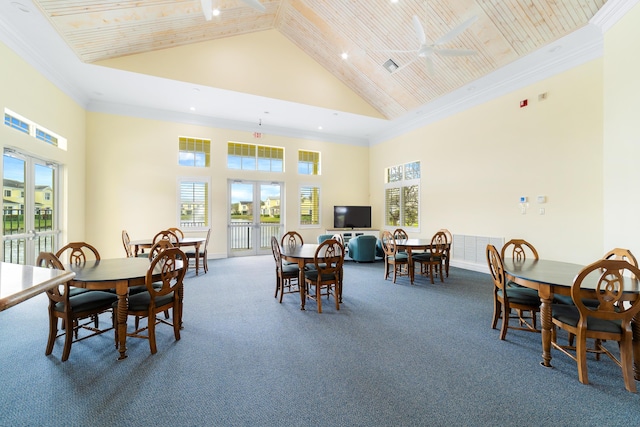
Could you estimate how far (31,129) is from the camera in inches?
185

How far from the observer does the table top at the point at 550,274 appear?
228cm

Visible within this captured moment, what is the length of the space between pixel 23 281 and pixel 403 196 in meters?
8.28

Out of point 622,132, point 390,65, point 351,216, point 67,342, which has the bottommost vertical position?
point 67,342

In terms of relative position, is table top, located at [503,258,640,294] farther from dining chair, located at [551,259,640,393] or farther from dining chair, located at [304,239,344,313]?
dining chair, located at [304,239,344,313]

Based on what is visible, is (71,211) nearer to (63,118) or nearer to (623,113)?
(63,118)

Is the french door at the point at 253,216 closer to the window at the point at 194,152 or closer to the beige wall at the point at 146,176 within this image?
the beige wall at the point at 146,176

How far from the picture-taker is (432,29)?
195 inches

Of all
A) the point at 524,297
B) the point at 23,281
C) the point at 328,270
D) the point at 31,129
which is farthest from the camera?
the point at 31,129

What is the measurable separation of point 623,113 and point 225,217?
823cm

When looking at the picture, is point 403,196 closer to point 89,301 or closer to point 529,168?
point 529,168

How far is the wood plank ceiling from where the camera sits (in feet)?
13.6

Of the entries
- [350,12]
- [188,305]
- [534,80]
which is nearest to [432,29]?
[350,12]

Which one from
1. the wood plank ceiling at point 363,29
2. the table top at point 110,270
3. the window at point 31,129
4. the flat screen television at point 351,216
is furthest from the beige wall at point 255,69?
the table top at point 110,270

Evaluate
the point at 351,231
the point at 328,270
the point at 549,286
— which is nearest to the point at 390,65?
the point at 351,231
